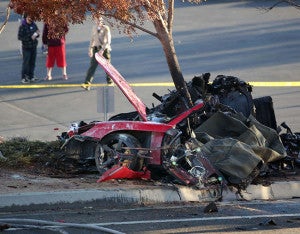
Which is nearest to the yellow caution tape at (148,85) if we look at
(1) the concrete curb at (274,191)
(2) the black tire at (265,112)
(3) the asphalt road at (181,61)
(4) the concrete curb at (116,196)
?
(3) the asphalt road at (181,61)

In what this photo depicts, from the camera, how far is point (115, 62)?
26.0 metres

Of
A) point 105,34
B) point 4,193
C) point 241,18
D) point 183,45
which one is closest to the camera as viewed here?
point 4,193

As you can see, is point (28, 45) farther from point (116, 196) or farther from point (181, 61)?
point (116, 196)

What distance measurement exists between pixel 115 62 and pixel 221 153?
13.8 meters

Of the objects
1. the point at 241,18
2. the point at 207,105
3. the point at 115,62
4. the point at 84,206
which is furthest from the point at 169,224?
the point at 241,18

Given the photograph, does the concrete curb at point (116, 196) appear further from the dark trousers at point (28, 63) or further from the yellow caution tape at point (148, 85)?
the dark trousers at point (28, 63)

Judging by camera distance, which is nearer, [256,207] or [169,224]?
[169,224]

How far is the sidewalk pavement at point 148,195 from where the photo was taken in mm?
10828

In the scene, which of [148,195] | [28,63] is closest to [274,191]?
[148,195]

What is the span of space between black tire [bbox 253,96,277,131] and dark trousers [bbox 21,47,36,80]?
34.2 ft

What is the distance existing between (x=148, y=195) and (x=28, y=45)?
1277 cm

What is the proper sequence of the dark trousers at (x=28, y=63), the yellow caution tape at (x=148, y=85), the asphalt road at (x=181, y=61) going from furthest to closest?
the dark trousers at (x=28, y=63)
the yellow caution tape at (x=148, y=85)
the asphalt road at (x=181, y=61)

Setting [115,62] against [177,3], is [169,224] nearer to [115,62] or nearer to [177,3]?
[115,62]

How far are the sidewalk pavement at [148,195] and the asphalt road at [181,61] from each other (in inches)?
157
